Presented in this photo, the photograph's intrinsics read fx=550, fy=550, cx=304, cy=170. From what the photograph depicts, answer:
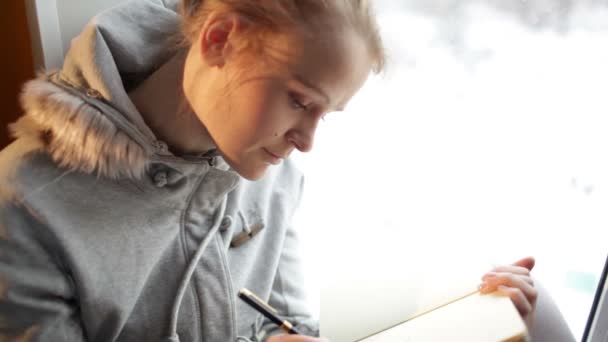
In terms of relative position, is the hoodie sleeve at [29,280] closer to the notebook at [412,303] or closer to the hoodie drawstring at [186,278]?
the hoodie drawstring at [186,278]

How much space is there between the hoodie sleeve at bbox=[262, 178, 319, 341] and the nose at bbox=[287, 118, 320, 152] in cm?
27

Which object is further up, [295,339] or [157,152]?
[157,152]

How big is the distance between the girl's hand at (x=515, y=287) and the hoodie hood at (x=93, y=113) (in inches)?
14.9

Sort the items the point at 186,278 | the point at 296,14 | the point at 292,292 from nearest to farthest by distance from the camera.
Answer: the point at 296,14 → the point at 186,278 → the point at 292,292

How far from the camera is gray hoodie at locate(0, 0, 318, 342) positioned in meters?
0.52

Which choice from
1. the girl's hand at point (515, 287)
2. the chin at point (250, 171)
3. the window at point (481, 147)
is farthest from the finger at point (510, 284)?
the chin at point (250, 171)

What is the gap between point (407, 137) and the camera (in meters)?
0.79

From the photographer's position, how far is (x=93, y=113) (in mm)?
529

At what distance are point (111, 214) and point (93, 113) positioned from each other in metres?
0.11

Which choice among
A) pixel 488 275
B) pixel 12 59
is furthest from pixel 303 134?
pixel 12 59

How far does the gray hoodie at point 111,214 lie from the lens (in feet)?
1.71

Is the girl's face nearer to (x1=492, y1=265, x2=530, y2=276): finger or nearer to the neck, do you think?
the neck

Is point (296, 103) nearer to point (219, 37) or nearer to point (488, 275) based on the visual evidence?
point (219, 37)

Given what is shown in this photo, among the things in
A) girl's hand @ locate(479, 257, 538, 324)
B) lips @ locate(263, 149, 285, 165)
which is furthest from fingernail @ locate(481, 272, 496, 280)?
lips @ locate(263, 149, 285, 165)
